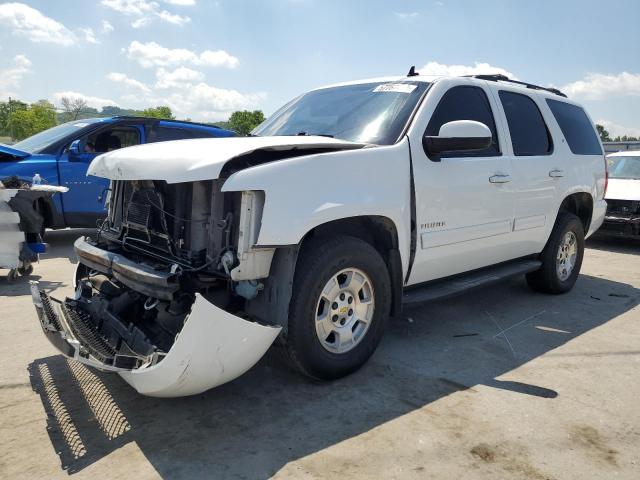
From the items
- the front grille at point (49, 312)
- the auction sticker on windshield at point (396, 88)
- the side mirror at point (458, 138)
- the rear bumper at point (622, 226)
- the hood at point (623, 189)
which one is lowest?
the rear bumper at point (622, 226)

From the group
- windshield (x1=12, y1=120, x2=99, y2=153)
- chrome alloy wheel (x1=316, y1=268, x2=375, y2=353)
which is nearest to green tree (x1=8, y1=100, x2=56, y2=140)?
windshield (x1=12, y1=120, x2=99, y2=153)

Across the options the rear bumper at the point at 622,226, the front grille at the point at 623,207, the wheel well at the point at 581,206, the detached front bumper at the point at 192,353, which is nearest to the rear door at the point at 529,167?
the wheel well at the point at 581,206

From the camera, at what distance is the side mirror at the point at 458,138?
3623 mm

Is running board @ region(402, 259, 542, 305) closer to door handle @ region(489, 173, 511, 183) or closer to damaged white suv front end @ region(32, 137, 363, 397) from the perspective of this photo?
door handle @ region(489, 173, 511, 183)

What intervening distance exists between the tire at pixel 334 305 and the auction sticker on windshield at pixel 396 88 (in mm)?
1369

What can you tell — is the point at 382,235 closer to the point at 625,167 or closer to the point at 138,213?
the point at 138,213

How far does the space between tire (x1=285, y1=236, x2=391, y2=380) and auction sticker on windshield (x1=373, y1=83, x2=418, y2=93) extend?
1.37 m

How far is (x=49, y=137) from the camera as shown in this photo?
8008 mm

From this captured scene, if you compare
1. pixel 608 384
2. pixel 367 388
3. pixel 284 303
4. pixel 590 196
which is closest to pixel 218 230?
pixel 284 303

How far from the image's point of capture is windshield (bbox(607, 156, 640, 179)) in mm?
9899

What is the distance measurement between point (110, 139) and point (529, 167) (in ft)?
20.3

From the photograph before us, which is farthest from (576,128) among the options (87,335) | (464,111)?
(87,335)

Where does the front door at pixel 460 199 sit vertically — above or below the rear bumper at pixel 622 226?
above

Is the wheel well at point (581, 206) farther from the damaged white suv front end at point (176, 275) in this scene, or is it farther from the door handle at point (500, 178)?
the damaged white suv front end at point (176, 275)
